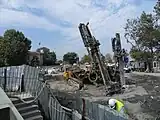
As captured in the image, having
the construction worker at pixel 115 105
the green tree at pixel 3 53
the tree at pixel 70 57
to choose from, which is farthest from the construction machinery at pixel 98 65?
the tree at pixel 70 57

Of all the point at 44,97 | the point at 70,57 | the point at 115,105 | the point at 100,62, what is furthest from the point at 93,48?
the point at 70,57

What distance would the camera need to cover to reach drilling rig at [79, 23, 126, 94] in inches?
919

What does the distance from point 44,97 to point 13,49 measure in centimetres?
5161

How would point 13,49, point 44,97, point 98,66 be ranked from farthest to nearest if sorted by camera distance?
point 13,49, point 98,66, point 44,97

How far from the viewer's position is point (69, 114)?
30.8 ft

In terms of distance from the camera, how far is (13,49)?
59312 millimetres

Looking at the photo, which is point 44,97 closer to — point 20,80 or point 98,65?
point 20,80

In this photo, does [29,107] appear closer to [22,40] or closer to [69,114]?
[69,114]

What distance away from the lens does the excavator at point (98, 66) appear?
23500mm

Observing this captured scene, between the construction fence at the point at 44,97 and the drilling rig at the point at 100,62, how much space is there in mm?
11793

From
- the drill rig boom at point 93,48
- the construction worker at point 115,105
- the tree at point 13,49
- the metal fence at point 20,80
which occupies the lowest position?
the construction worker at point 115,105

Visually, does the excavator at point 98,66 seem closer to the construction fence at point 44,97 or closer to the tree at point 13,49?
the construction fence at point 44,97

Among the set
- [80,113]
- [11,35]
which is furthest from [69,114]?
[11,35]

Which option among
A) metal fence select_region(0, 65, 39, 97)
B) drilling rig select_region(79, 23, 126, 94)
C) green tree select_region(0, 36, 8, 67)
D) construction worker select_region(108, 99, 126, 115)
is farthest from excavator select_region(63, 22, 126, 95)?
green tree select_region(0, 36, 8, 67)
